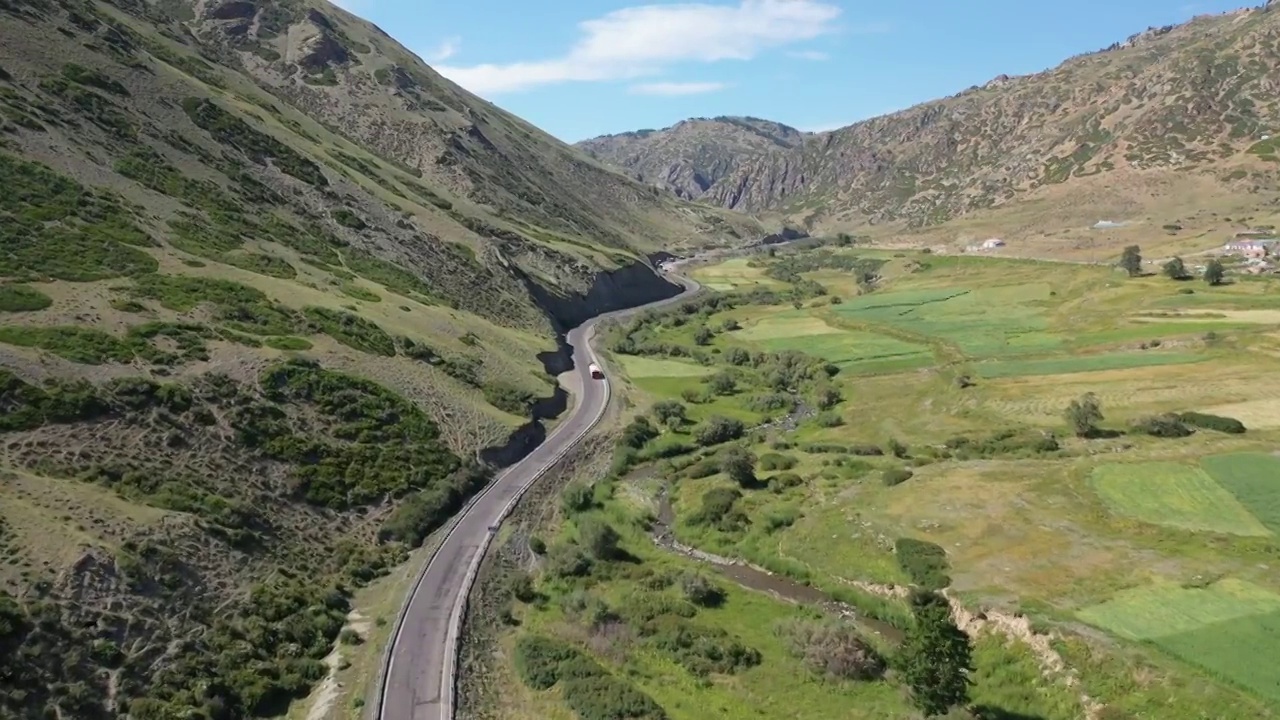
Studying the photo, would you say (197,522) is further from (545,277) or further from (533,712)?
(545,277)

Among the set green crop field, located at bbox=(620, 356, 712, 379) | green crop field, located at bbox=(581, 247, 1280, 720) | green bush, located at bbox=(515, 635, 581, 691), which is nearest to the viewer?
green crop field, located at bbox=(581, 247, 1280, 720)

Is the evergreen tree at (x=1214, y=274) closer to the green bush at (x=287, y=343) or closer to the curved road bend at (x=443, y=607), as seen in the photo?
the curved road bend at (x=443, y=607)

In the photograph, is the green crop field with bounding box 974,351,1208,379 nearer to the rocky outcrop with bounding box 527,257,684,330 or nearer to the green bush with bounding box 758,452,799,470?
the green bush with bounding box 758,452,799,470

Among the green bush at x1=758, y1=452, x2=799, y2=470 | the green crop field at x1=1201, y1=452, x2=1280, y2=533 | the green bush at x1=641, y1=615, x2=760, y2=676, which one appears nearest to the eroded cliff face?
the green bush at x1=758, y1=452, x2=799, y2=470

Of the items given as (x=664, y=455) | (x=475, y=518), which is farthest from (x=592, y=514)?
(x=664, y=455)

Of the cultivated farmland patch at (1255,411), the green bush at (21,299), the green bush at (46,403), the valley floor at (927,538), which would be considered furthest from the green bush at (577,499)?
the cultivated farmland patch at (1255,411)
